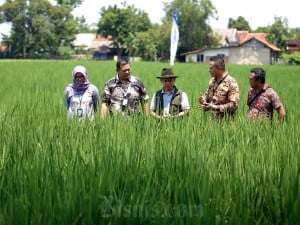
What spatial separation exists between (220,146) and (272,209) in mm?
1012

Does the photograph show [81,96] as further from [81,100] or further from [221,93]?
[221,93]

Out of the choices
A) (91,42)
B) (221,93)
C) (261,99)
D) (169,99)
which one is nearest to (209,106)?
(221,93)

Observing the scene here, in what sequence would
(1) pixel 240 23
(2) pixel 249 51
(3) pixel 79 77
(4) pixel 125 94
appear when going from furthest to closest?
(1) pixel 240 23, (2) pixel 249 51, (4) pixel 125 94, (3) pixel 79 77

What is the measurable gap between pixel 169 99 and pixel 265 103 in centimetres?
88

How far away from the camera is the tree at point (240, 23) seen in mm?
87125

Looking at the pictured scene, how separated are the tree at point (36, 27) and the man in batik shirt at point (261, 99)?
155 feet

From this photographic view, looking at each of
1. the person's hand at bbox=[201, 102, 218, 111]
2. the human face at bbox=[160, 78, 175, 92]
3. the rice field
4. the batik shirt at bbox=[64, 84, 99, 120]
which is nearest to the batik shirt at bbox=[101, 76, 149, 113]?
the batik shirt at bbox=[64, 84, 99, 120]

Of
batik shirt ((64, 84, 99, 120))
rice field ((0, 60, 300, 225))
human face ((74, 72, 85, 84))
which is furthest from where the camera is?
batik shirt ((64, 84, 99, 120))

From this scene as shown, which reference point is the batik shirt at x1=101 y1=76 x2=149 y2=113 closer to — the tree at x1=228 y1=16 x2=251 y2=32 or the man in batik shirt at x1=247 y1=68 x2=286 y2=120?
the man in batik shirt at x1=247 y1=68 x2=286 y2=120

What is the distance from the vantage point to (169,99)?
170 inches

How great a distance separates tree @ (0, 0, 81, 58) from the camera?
49.8 metres

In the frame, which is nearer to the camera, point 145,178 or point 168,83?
point 145,178

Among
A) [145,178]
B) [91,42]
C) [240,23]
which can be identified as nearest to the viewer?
[145,178]

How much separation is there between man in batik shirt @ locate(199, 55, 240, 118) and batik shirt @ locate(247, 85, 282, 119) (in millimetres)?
165
